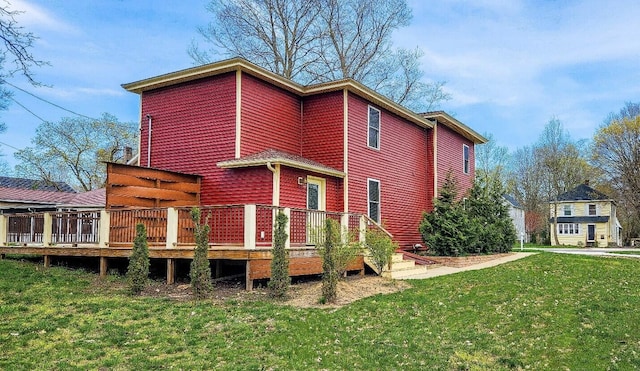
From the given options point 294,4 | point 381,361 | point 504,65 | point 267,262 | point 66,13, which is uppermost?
point 294,4

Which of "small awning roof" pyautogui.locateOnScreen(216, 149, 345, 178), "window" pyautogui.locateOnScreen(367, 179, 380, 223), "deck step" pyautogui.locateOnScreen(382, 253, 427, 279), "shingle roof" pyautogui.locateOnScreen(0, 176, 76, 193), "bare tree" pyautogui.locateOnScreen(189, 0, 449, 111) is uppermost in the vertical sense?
"bare tree" pyautogui.locateOnScreen(189, 0, 449, 111)

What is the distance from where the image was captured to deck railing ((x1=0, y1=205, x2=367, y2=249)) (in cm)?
1130

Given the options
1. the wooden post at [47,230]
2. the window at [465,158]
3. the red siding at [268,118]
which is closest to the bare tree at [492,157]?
the window at [465,158]

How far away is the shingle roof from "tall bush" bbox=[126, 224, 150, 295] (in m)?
Result: 26.7

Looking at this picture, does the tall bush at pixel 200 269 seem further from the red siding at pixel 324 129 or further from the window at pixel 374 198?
the window at pixel 374 198

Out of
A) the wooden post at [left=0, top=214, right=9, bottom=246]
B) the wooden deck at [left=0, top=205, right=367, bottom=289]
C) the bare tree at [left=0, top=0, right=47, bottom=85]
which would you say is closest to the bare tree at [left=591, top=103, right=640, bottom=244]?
the wooden deck at [left=0, top=205, right=367, bottom=289]

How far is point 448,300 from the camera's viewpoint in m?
9.99

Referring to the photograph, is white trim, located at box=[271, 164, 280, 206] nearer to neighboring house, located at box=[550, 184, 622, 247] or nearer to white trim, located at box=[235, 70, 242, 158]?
white trim, located at box=[235, 70, 242, 158]

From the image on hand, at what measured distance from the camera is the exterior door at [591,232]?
4797 cm

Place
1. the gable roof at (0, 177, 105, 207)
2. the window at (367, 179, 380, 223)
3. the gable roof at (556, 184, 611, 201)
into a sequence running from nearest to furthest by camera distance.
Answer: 1. the window at (367, 179, 380, 223)
2. the gable roof at (0, 177, 105, 207)
3. the gable roof at (556, 184, 611, 201)

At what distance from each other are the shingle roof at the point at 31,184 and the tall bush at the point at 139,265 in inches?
1050

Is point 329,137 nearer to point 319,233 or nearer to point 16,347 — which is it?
point 319,233

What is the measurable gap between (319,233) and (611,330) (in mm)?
6363

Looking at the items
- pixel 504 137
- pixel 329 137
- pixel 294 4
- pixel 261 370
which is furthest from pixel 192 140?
pixel 504 137
